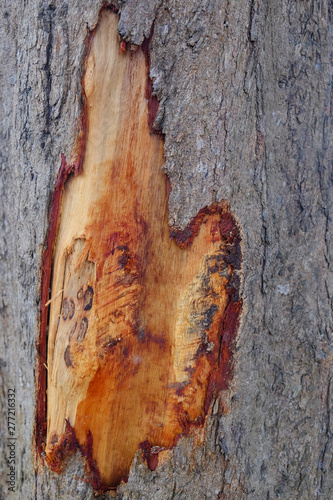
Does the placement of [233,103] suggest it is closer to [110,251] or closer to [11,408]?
[110,251]

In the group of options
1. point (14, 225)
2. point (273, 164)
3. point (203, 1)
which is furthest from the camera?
point (14, 225)

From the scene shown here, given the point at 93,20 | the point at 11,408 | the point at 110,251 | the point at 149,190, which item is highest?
the point at 93,20

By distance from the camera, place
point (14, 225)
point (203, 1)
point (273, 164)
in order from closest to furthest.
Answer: point (203, 1) < point (273, 164) < point (14, 225)

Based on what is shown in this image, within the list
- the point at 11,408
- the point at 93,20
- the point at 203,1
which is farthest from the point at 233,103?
the point at 11,408

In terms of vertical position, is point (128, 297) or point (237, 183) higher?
point (237, 183)
